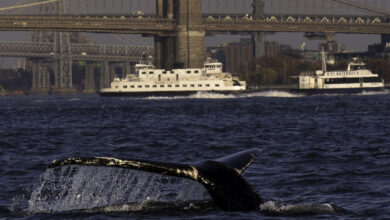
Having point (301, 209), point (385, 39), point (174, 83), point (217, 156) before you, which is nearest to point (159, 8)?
point (174, 83)

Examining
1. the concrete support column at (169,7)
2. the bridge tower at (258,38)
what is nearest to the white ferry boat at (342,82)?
the concrete support column at (169,7)

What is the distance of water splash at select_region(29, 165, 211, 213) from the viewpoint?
42.9ft

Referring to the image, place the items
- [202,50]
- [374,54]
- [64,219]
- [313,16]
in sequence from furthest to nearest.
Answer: [374,54]
[313,16]
[202,50]
[64,219]

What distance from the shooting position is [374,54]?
193 metres

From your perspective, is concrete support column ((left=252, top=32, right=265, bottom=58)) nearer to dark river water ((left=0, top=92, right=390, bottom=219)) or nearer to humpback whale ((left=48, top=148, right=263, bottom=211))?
dark river water ((left=0, top=92, right=390, bottom=219))

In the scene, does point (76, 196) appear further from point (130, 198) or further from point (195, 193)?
point (195, 193)

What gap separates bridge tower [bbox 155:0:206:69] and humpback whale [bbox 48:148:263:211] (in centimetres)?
13257

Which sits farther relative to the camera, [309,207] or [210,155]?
[210,155]

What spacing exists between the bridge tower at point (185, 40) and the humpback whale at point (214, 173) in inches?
5219

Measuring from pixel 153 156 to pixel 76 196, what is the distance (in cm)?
930

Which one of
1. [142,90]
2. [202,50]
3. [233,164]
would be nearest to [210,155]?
[233,164]

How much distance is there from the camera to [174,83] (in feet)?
424

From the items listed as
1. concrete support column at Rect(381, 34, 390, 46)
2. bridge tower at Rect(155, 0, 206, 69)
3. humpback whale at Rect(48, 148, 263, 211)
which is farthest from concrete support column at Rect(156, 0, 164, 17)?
humpback whale at Rect(48, 148, 263, 211)

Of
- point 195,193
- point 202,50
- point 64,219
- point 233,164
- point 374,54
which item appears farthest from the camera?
point 374,54
